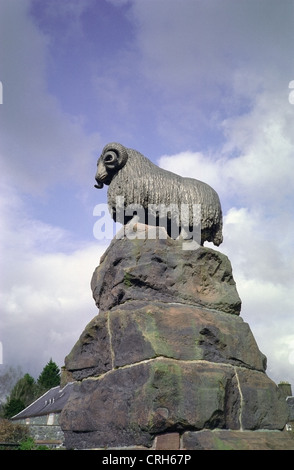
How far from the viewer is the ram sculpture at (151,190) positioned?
19.0 ft

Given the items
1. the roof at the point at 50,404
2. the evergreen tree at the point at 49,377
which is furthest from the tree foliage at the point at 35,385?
the roof at the point at 50,404

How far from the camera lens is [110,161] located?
19.4ft

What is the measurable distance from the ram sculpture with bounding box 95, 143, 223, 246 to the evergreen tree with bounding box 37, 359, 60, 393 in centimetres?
4278

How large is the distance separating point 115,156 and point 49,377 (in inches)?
1728

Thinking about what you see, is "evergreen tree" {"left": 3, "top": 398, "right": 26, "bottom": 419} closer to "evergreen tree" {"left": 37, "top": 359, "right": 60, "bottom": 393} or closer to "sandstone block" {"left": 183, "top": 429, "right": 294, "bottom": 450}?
"evergreen tree" {"left": 37, "top": 359, "right": 60, "bottom": 393}

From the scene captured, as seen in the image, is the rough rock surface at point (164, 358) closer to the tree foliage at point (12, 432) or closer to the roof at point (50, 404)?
the tree foliage at point (12, 432)

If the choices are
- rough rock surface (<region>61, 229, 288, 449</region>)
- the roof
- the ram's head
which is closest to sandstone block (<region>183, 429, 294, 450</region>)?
rough rock surface (<region>61, 229, 288, 449</region>)

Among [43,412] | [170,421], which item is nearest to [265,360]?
[170,421]

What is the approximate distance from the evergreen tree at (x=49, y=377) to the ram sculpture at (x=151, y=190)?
4278cm

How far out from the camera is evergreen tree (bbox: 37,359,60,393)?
4525cm

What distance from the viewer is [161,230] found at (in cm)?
552

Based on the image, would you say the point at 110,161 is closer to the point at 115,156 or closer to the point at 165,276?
the point at 115,156

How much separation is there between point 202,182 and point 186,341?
242 cm
